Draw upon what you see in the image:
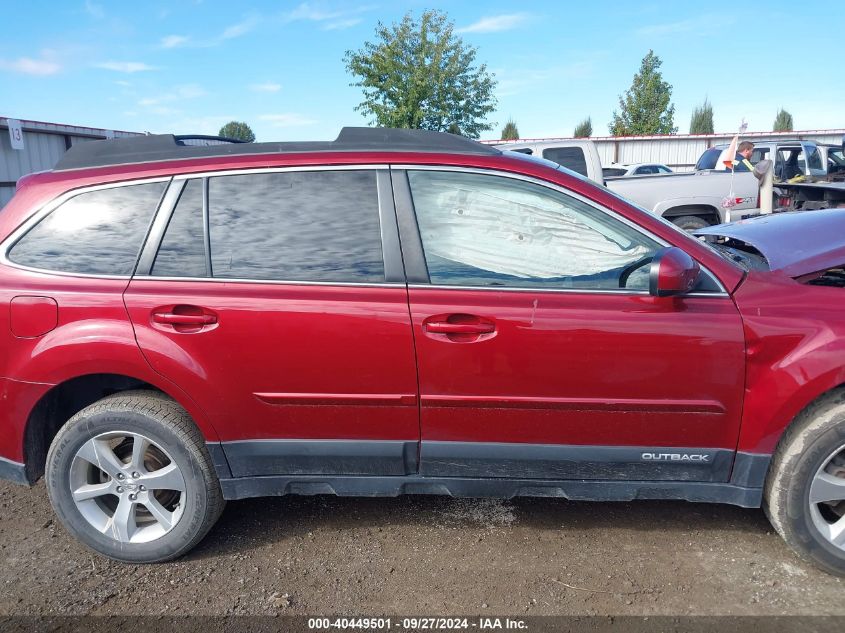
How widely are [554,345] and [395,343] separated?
0.64 meters

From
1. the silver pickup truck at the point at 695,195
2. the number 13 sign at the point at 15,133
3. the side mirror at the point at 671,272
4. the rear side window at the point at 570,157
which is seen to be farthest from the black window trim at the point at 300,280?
the number 13 sign at the point at 15,133

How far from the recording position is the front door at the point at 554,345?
251cm

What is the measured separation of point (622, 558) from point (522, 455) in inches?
26.7

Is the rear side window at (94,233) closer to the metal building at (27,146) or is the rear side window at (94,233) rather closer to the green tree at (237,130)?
the metal building at (27,146)

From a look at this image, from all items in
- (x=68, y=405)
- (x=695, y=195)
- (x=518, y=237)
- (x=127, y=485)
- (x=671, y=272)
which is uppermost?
(x=518, y=237)

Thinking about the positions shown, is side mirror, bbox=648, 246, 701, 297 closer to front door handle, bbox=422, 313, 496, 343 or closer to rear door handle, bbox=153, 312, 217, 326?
front door handle, bbox=422, 313, 496, 343

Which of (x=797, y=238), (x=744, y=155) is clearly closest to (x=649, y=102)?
(x=744, y=155)

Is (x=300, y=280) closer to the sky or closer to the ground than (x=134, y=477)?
closer to the sky

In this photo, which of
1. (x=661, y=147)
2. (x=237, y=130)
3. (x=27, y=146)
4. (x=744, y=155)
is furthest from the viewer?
(x=237, y=130)

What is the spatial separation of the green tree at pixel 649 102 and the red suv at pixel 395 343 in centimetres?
3608

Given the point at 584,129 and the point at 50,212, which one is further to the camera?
the point at 584,129

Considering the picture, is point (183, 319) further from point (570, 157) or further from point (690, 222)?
point (570, 157)

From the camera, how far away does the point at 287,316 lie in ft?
8.48

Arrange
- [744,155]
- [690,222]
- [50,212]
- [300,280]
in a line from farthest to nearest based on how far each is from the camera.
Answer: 1. [744,155]
2. [690,222]
3. [50,212]
4. [300,280]
